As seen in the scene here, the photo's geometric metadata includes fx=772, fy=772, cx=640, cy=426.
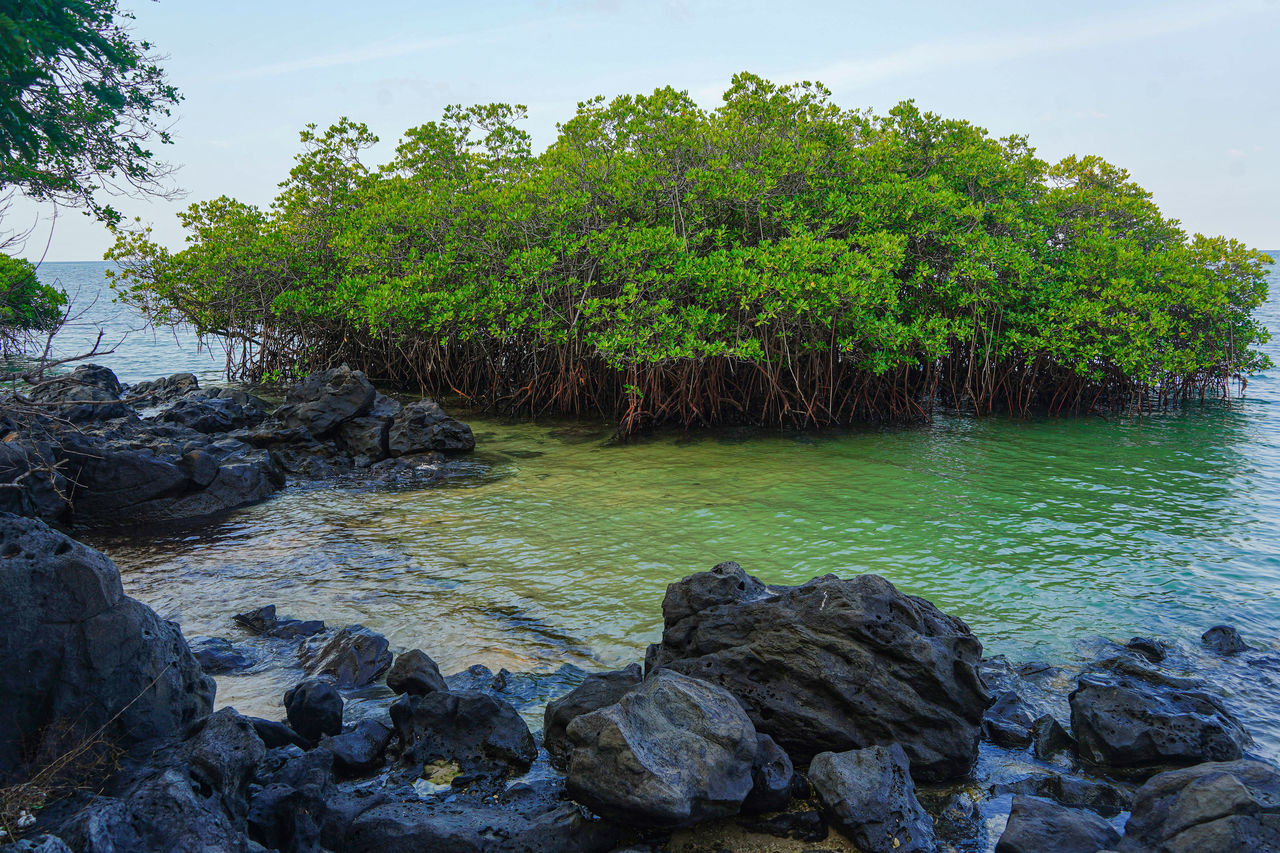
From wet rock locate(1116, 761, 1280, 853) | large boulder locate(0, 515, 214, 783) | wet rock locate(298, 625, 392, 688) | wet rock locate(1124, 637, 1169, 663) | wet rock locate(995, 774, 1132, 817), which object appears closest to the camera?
wet rock locate(1116, 761, 1280, 853)

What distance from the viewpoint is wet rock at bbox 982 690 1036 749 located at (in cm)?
513

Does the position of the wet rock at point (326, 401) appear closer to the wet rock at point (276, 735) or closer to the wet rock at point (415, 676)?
the wet rock at point (415, 676)

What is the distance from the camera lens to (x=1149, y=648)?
6.49m

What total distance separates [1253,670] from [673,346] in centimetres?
995

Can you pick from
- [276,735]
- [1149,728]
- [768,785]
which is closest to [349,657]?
[276,735]

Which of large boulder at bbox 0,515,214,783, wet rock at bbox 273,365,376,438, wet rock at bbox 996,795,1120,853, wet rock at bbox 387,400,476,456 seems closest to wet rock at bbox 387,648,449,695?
large boulder at bbox 0,515,214,783

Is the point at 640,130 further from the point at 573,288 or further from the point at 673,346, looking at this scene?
the point at 673,346

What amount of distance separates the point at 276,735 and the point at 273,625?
2569 mm

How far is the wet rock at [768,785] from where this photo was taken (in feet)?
14.0

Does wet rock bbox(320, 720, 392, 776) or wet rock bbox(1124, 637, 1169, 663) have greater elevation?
wet rock bbox(1124, 637, 1169, 663)

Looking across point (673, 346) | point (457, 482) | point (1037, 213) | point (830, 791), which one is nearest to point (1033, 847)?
point (830, 791)

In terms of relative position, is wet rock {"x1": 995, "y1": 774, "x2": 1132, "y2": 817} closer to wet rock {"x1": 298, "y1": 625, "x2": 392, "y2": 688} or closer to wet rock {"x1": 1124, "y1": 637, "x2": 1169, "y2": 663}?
wet rock {"x1": 1124, "y1": 637, "x2": 1169, "y2": 663}

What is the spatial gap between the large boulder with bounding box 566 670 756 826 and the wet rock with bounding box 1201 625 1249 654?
15.9 feet

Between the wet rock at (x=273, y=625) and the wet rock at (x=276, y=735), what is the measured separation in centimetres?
221
